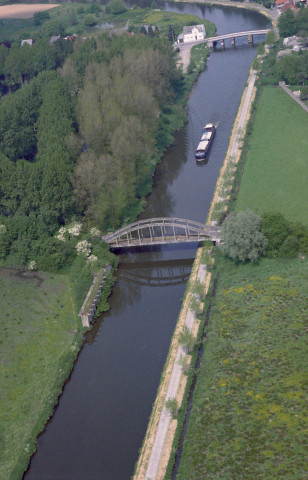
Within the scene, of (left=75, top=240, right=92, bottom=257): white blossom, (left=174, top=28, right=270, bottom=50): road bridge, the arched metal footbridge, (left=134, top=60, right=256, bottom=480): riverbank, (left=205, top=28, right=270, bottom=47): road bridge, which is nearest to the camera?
(left=134, top=60, right=256, bottom=480): riverbank

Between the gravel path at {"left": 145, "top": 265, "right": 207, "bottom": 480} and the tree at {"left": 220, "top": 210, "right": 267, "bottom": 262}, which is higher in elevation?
the tree at {"left": 220, "top": 210, "right": 267, "bottom": 262}

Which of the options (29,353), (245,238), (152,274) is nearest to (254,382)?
(245,238)

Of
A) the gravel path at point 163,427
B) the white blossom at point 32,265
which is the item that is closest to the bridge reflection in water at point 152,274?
the white blossom at point 32,265

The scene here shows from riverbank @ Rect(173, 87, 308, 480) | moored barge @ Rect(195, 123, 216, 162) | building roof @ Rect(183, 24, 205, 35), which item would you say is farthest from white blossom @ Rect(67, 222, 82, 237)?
building roof @ Rect(183, 24, 205, 35)

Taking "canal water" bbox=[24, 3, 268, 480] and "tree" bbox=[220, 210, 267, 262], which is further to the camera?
"tree" bbox=[220, 210, 267, 262]

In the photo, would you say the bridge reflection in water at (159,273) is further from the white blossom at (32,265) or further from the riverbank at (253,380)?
the white blossom at (32,265)

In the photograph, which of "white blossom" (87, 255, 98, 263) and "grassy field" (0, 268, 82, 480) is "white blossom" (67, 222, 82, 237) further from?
"grassy field" (0, 268, 82, 480)
